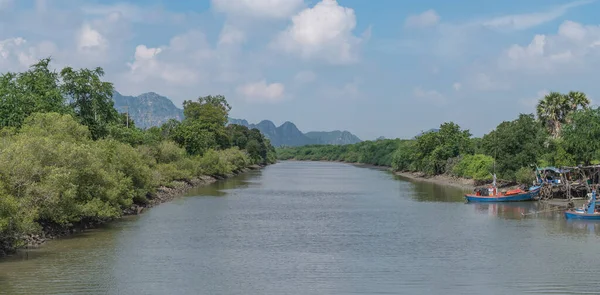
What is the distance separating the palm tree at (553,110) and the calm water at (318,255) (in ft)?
72.7

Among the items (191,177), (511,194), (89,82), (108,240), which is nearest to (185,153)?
(191,177)

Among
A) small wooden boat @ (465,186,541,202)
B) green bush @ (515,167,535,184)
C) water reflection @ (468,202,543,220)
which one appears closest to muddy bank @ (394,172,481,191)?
green bush @ (515,167,535,184)

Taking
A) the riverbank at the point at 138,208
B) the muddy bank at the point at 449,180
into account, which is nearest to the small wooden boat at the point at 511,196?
the muddy bank at the point at 449,180

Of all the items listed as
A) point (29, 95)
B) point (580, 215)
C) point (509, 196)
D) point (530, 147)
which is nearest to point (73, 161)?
point (29, 95)

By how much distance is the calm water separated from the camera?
1002 inches

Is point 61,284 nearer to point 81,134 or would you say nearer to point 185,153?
point 81,134

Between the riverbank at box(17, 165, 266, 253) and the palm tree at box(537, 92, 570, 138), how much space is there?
142 feet

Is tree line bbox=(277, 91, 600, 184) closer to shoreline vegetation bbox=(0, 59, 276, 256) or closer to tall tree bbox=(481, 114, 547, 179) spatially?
tall tree bbox=(481, 114, 547, 179)

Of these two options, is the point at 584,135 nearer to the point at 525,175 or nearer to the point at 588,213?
the point at 525,175

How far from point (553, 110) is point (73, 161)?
180 feet

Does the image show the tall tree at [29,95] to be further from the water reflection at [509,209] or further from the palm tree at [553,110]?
the palm tree at [553,110]

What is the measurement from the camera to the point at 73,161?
37.6 metres

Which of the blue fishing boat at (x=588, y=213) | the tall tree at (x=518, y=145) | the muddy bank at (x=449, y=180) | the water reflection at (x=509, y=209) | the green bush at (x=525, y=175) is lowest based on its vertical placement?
the water reflection at (x=509, y=209)

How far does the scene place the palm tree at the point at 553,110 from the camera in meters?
69.5
